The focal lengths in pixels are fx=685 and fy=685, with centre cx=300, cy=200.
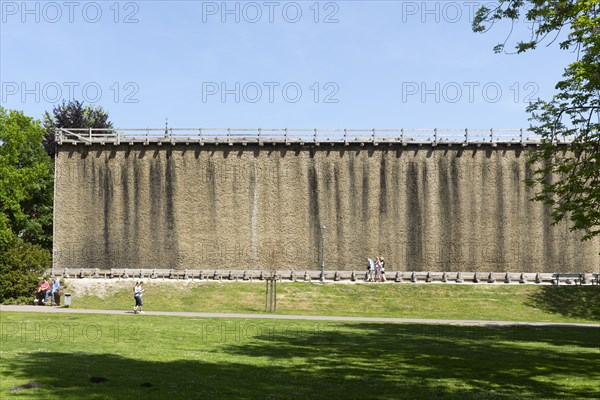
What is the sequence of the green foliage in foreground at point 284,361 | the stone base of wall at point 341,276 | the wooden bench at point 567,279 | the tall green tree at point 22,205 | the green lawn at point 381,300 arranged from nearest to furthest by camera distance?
the green foliage in foreground at point 284,361, the green lawn at point 381,300, the tall green tree at point 22,205, the wooden bench at point 567,279, the stone base of wall at point 341,276

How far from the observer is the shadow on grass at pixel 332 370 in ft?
48.4

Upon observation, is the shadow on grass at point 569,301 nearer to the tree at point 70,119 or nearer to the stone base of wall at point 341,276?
the stone base of wall at point 341,276

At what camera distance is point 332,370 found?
1805cm

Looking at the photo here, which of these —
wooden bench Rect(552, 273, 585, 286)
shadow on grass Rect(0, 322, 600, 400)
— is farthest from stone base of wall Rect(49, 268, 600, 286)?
shadow on grass Rect(0, 322, 600, 400)

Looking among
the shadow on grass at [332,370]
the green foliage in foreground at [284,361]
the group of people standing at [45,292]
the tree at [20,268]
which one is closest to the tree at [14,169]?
the tree at [20,268]

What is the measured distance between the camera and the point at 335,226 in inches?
2443

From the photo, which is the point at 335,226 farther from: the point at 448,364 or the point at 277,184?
the point at 448,364

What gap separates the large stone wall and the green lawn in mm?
11499

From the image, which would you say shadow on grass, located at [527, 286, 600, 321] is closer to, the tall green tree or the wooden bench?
the wooden bench

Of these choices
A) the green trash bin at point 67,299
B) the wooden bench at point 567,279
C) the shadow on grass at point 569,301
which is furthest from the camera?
the wooden bench at point 567,279

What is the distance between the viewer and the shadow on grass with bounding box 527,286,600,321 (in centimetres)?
4378

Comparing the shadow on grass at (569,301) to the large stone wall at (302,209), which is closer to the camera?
the shadow on grass at (569,301)

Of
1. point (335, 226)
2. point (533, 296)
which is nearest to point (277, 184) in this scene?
point (335, 226)

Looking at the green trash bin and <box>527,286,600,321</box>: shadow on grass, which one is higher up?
the green trash bin
